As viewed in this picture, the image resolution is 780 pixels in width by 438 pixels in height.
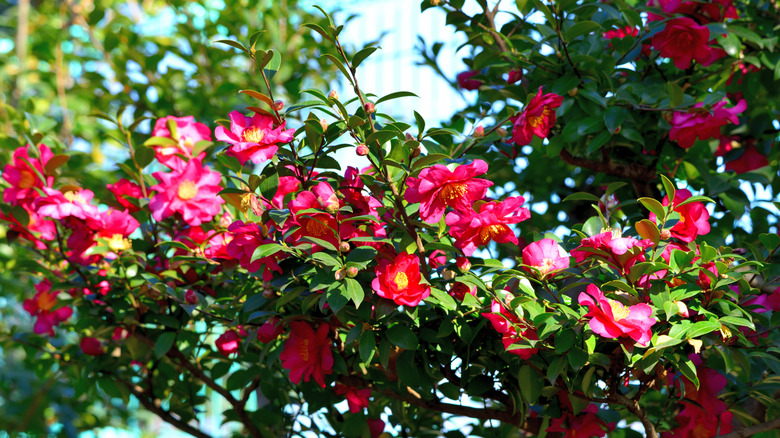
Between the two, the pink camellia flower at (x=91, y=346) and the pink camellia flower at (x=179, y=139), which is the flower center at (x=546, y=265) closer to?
the pink camellia flower at (x=179, y=139)

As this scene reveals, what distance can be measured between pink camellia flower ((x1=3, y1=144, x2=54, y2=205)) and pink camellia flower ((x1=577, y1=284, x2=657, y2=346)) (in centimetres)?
99

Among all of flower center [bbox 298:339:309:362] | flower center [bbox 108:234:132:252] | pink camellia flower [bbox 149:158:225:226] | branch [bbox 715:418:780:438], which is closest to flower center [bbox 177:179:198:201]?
pink camellia flower [bbox 149:158:225:226]

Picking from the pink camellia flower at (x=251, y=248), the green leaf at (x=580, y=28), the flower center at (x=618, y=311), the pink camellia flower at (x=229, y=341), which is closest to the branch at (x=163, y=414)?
the pink camellia flower at (x=229, y=341)

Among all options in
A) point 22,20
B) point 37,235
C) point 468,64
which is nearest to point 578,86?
point 468,64

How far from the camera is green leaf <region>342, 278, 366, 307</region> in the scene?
A: 848 millimetres

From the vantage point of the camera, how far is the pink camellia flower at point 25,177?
4.19 feet

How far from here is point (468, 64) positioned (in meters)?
1.52

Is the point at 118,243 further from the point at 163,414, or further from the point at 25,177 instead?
the point at 163,414

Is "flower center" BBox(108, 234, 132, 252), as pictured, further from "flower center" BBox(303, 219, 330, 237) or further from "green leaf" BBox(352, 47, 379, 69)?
"green leaf" BBox(352, 47, 379, 69)

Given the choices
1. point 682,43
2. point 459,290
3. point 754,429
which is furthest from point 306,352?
point 682,43

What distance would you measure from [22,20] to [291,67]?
1.68 meters

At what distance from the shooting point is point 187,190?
1.20 meters

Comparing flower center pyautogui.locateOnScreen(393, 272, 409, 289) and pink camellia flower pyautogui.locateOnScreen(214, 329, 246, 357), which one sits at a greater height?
pink camellia flower pyautogui.locateOnScreen(214, 329, 246, 357)

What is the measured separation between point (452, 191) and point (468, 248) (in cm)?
10
